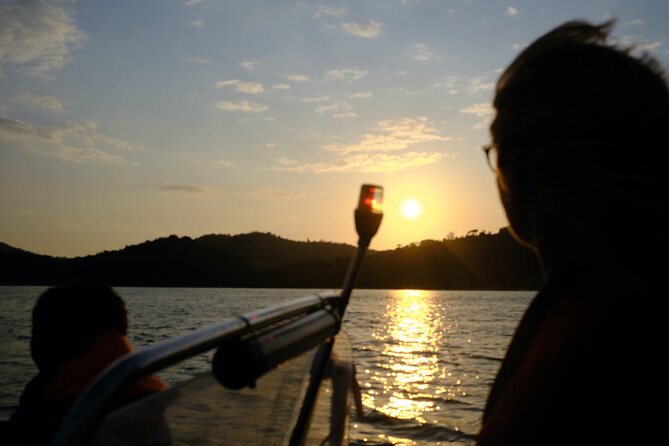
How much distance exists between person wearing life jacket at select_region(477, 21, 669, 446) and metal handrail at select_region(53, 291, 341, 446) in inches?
26.1

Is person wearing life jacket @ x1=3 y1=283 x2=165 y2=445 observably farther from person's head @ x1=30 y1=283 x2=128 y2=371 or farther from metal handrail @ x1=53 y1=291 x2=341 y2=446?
metal handrail @ x1=53 y1=291 x2=341 y2=446

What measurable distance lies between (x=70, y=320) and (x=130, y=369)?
186cm

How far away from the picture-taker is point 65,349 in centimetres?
296

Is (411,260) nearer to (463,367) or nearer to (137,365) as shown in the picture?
(463,367)

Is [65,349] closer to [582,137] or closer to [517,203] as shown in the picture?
[517,203]

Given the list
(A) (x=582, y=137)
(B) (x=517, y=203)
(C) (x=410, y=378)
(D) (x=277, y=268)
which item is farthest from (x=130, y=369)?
(D) (x=277, y=268)

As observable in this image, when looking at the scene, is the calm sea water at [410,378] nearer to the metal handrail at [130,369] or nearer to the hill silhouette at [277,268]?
the metal handrail at [130,369]

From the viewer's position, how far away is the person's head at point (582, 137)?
1224mm

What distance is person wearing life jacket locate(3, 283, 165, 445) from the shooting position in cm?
260

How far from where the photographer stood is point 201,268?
192 metres

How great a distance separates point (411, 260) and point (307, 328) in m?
179

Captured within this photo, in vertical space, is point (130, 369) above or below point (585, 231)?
below

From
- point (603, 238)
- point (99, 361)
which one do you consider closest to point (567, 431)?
point (603, 238)

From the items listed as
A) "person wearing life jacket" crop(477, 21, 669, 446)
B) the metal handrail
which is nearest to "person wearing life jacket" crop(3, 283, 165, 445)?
the metal handrail
